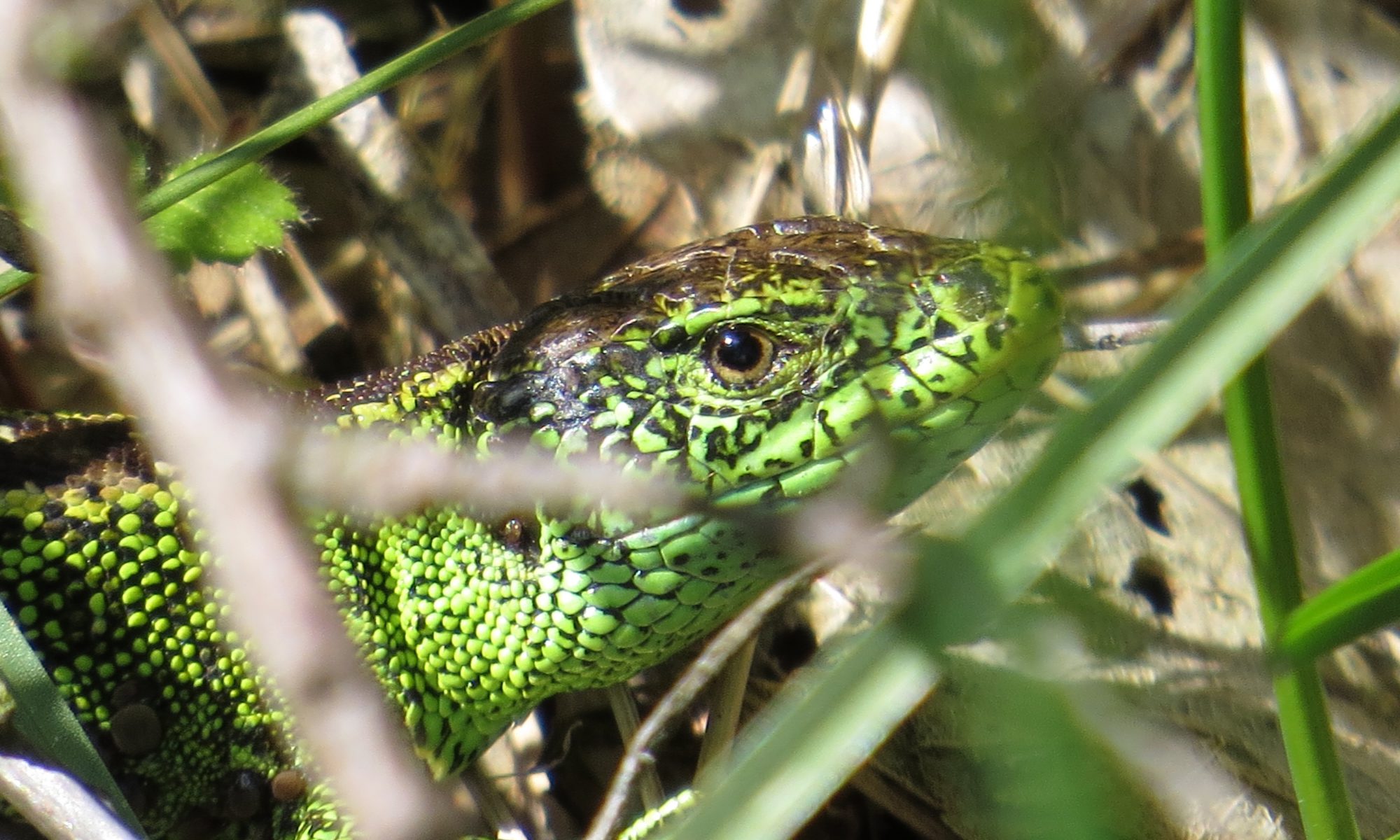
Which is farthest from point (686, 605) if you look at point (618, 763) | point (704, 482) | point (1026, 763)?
point (1026, 763)

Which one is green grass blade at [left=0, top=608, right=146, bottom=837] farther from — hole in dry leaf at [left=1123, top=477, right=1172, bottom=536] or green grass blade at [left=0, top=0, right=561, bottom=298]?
hole in dry leaf at [left=1123, top=477, right=1172, bottom=536]

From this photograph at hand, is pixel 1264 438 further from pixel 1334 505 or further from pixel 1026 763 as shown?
pixel 1334 505

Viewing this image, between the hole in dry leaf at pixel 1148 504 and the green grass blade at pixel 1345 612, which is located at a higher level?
the green grass blade at pixel 1345 612

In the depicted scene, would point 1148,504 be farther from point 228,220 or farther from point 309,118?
point 228,220

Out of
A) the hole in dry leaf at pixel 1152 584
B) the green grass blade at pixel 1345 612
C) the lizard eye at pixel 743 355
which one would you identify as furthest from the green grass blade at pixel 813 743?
the hole in dry leaf at pixel 1152 584

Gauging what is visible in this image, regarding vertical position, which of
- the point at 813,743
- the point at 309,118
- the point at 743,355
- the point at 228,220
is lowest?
the point at 743,355

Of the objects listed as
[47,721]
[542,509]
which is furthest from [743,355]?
[47,721]

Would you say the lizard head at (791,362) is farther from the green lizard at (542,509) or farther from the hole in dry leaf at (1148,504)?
the hole in dry leaf at (1148,504)

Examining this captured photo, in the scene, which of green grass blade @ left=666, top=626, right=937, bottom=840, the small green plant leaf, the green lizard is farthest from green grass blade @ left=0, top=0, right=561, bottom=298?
green grass blade @ left=666, top=626, right=937, bottom=840
